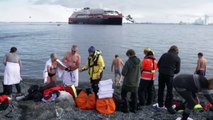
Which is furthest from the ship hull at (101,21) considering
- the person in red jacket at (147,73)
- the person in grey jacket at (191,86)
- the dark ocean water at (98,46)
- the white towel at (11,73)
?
the person in grey jacket at (191,86)

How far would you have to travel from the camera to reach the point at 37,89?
31.8ft

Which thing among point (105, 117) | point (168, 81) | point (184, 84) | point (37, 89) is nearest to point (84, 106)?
point (105, 117)

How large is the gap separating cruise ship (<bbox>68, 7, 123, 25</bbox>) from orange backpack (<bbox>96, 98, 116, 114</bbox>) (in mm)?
125366

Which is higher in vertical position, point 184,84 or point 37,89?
point 184,84

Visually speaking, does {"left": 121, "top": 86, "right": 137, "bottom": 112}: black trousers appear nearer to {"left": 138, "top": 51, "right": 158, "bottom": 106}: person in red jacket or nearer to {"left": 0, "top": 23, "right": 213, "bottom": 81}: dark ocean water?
{"left": 138, "top": 51, "right": 158, "bottom": 106}: person in red jacket

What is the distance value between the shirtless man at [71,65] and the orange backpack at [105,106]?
2124 mm

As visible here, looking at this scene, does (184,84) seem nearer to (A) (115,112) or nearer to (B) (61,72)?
(A) (115,112)

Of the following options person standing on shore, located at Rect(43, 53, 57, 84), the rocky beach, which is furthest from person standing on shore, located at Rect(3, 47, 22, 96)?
the rocky beach

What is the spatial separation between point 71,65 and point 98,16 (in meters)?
127

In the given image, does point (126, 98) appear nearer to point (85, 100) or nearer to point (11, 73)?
point (85, 100)

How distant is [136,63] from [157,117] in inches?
66.0

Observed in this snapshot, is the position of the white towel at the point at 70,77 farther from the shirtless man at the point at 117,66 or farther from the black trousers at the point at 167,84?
the shirtless man at the point at 117,66

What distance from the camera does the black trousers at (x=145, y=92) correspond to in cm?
923

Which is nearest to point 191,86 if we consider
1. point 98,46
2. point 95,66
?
point 95,66
